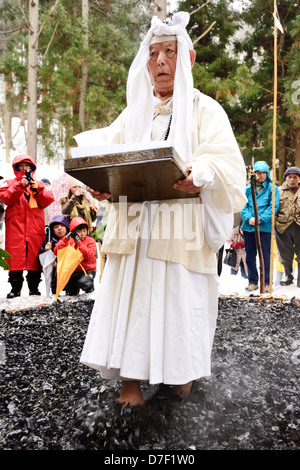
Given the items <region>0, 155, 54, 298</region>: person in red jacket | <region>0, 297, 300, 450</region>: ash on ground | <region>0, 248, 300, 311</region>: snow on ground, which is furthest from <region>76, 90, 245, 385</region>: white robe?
<region>0, 155, 54, 298</region>: person in red jacket

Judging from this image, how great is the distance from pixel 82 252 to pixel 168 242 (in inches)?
143

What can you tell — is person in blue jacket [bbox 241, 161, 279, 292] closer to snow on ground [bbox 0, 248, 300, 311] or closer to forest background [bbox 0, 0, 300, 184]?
snow on ground [bbox 0, 248, 300, 311]

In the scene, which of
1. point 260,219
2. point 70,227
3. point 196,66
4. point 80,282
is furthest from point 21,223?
point 196,66

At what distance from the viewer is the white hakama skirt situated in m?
2.00

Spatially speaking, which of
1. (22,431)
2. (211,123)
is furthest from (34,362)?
(211,123)

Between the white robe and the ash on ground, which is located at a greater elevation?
the white robe

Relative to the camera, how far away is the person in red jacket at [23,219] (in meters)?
5.30

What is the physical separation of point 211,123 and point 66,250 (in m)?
3.50

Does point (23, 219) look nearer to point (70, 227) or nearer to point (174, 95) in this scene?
point (70, 227)

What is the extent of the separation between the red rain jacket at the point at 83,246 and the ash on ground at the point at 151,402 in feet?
6.03

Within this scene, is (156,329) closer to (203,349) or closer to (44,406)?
(203,349)

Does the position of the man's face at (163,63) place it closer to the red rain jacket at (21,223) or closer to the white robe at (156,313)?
the white robe at (156,313)

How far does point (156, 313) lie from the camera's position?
2.04 metres

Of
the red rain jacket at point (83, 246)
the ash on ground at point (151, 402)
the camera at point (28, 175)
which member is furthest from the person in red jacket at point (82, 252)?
the ash on ground at point (151, 402)
